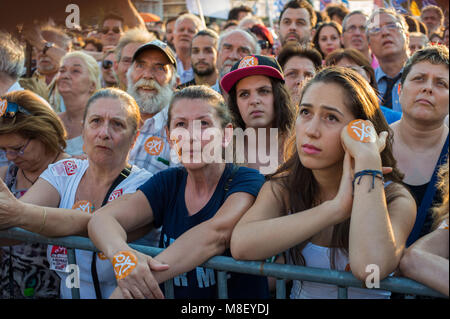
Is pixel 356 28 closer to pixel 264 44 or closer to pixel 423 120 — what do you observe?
pixel 264 44

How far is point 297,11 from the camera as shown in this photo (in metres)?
5.77

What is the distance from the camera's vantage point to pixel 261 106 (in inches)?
126

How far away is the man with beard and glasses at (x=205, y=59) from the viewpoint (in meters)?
5.08

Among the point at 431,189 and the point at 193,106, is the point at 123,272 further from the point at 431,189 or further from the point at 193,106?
the point at 431,189

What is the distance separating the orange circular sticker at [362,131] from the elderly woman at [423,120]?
66cm

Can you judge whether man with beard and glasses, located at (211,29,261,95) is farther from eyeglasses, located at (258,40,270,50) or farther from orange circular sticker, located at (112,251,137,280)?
orange circular sticker, located at (112,251,137,280)

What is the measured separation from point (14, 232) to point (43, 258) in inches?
21.0

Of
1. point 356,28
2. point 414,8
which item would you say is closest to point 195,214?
point 356,28

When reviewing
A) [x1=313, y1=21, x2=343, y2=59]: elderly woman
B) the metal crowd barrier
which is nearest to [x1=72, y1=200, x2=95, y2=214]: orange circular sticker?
the metal crowd barrier

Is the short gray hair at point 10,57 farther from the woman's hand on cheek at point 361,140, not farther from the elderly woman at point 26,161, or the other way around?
the woman's hand on cheek at point 361,140

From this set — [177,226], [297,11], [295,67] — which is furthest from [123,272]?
[297,11]

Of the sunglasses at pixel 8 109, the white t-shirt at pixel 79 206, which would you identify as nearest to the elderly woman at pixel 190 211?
the white t-shirt at pixel 79 206

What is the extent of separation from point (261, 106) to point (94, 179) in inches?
48.3

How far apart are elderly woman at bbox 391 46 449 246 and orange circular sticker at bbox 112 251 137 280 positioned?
146 cm
